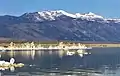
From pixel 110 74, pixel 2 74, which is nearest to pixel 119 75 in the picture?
pixel 110 74

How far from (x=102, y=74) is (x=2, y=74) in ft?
61.2

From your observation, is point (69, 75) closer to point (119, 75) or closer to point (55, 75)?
point (55, 75)

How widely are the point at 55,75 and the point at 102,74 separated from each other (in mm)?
9072

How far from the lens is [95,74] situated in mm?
72375

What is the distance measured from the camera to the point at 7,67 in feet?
287

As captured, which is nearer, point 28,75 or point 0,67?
point 28,75

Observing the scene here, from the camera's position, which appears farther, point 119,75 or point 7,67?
point 7,67

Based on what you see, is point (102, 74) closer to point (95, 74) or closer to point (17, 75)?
point (95, 74)

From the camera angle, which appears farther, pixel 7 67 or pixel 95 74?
pixel 7 67

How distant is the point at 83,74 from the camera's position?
7194cm

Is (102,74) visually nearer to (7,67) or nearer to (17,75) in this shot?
(17,75)

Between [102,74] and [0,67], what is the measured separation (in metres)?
25.2

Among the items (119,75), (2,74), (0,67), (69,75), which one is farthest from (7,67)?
(119,75)

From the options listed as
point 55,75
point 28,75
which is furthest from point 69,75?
point 28,75
